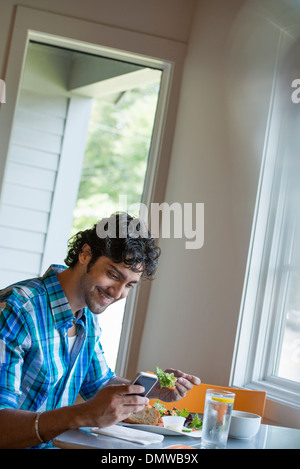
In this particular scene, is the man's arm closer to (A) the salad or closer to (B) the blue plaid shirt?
(B) the blue plaid shirt

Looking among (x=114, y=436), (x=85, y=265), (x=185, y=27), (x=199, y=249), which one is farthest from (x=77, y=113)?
(x=114, y=436)

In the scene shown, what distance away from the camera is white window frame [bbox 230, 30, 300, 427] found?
2480 mm

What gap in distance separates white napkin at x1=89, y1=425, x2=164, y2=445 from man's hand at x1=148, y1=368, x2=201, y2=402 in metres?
0.35

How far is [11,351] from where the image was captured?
1.51 metres

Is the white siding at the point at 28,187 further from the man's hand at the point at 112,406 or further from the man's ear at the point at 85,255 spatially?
the man's hand at the point at 112,406

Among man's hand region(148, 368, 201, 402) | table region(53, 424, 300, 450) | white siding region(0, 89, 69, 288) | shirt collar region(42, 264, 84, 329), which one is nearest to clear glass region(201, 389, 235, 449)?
table region(53, 424, 300, 450)

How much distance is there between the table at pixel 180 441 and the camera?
→ 4.26 ft

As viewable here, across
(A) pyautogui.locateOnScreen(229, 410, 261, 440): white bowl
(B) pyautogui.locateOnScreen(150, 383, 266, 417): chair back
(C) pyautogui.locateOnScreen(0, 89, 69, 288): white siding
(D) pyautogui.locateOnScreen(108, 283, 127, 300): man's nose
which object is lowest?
(B) pyautogui.locateOnScreen(150, 383, 266, 417): chair back

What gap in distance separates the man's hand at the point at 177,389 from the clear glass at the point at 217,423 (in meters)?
0.39

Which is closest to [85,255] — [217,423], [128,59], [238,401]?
[217,423]

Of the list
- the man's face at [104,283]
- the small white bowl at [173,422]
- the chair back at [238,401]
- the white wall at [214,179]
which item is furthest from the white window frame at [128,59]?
the small white bowl at [173,422]

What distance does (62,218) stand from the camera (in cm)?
350

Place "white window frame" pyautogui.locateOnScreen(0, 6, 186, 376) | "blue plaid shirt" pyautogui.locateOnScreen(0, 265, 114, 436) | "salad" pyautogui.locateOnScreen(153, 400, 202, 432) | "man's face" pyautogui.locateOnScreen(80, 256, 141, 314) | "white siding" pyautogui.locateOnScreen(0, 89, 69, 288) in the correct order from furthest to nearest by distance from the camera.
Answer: "white siding" pyautogui.locateOnScreen(0, 89, 69, 288)
"white window frame" pyautogui.locateOnScreen(0, 6, 186, 376)
"man's face" pyautogui.locateOnScreen(80, 256, 141, 314)
"salad" pyautogui.locateOnScreen(153, 400, 202, 432)
"blue plaid shirt" pyautogui.locateOnScreen(0, 265, 114, 436)

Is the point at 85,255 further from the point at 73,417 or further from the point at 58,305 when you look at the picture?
the point at 73,417
